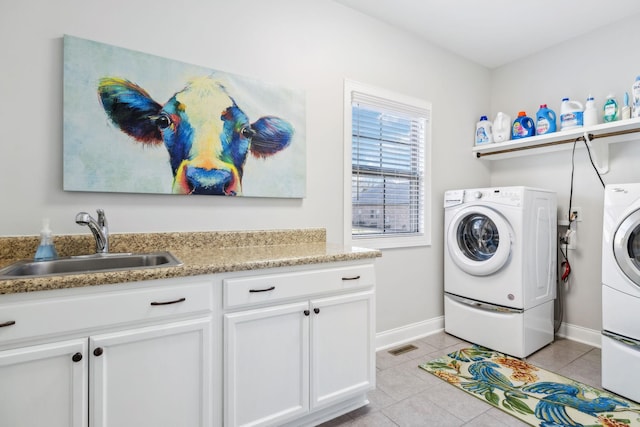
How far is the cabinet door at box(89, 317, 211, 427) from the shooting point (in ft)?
3.71

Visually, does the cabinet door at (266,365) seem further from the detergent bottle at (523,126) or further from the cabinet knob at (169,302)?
the detergent bottle at (523,126)

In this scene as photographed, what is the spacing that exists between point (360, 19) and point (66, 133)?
2.11m

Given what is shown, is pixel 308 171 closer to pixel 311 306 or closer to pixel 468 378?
pixel 311 306

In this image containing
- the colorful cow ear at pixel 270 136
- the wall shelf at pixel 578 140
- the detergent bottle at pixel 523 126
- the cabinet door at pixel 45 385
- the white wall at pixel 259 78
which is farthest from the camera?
Answer: the detergent bottle at pixel 523 126

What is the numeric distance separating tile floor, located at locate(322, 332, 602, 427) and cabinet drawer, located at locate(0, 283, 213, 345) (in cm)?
104

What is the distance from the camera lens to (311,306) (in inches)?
62.6

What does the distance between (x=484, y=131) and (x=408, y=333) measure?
2.06 metres

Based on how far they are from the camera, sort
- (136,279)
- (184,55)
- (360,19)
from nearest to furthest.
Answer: (136,279), (184,55), (360,19)

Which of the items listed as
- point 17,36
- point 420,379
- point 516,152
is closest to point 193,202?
point 17,36

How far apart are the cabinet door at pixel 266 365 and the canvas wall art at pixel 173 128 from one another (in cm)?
81

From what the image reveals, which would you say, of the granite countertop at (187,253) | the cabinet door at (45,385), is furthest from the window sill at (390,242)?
the cabinet door at (45,385)

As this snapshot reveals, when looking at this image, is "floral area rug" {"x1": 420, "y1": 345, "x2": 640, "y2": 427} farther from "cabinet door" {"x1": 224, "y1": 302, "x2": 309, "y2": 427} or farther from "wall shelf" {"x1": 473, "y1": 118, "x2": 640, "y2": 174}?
"wall shelf" {"x1": 473, "y1": 118, "x2": 640, "y2": 174}

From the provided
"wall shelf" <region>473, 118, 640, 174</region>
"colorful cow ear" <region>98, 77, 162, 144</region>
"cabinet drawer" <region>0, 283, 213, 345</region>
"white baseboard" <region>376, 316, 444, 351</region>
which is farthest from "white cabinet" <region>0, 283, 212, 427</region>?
"wall shelf" <region>473, 118, 640, 174</region>

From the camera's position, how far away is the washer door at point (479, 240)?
2.44m
